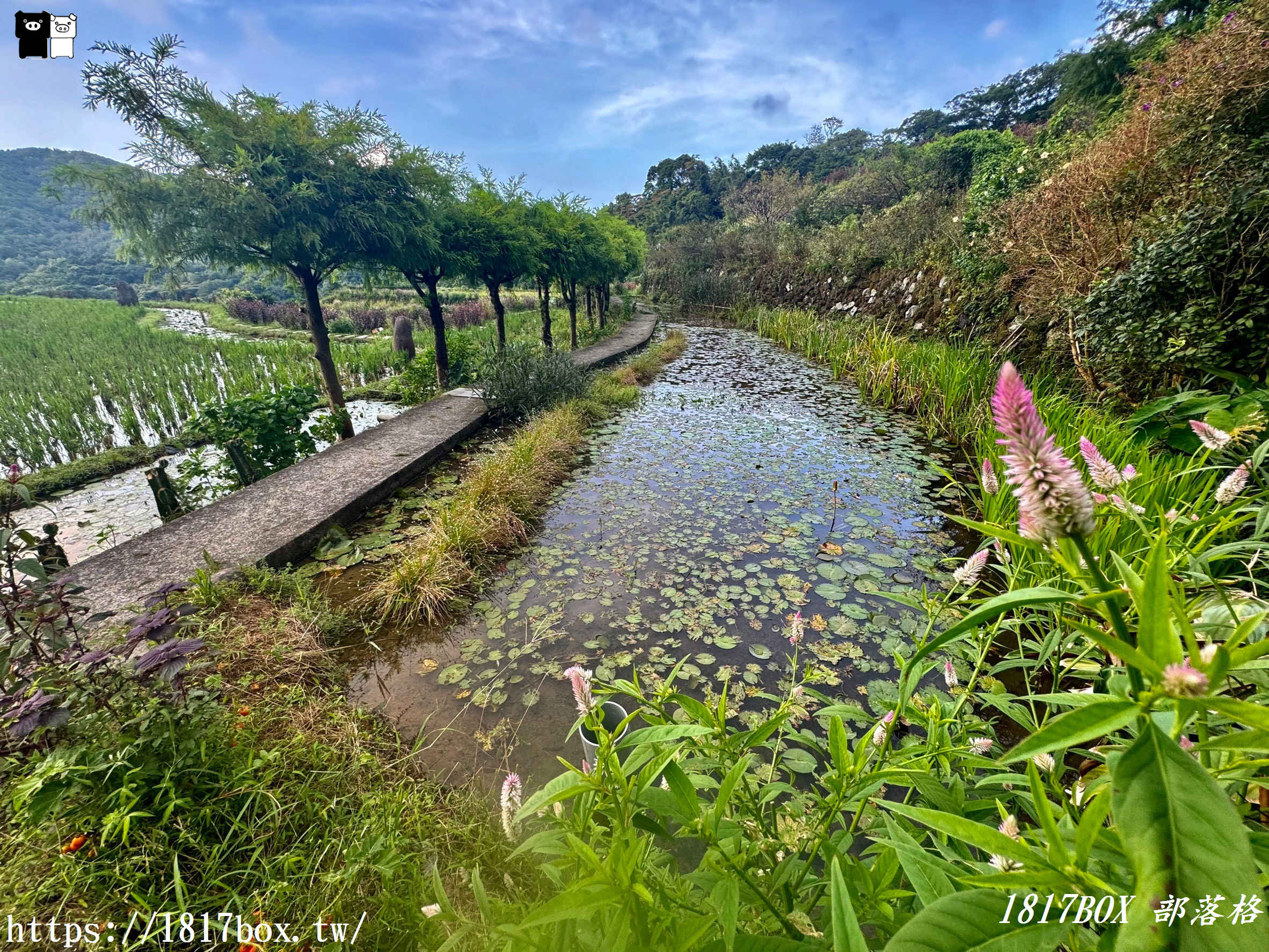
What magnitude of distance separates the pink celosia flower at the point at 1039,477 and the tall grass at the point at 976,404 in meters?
0.42

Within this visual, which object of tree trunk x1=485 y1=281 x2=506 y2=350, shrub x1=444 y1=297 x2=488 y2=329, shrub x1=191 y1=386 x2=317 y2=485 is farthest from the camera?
shrub x1=444 y1=297 x2=488 y2=329

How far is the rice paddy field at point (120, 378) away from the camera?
529 cm

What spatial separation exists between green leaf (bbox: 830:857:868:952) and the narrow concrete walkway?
8.14 feet

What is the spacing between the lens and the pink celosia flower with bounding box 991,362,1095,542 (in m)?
0.40

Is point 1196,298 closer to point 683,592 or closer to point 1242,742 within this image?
point 683,592

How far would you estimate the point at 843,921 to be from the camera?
1.94ft

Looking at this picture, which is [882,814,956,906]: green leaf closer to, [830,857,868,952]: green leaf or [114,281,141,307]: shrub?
[830,857,868,952]: green leaf

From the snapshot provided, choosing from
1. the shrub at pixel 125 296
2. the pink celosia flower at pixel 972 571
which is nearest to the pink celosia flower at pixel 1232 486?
the pink celosia flower at pixel 972 571

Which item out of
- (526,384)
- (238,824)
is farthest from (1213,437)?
(526,384)

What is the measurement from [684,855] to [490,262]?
313 inches

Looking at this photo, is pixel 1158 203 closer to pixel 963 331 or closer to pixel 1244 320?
pixel 1244 320

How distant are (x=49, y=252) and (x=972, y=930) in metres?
67.4

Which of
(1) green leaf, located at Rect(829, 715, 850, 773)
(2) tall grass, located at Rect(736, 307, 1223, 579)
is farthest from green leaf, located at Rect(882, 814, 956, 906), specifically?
(2) tall grass, located at Rect(736, 307, 1223, 579)

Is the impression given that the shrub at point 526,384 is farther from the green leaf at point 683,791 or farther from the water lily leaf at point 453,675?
the green leaf at point 683,791
